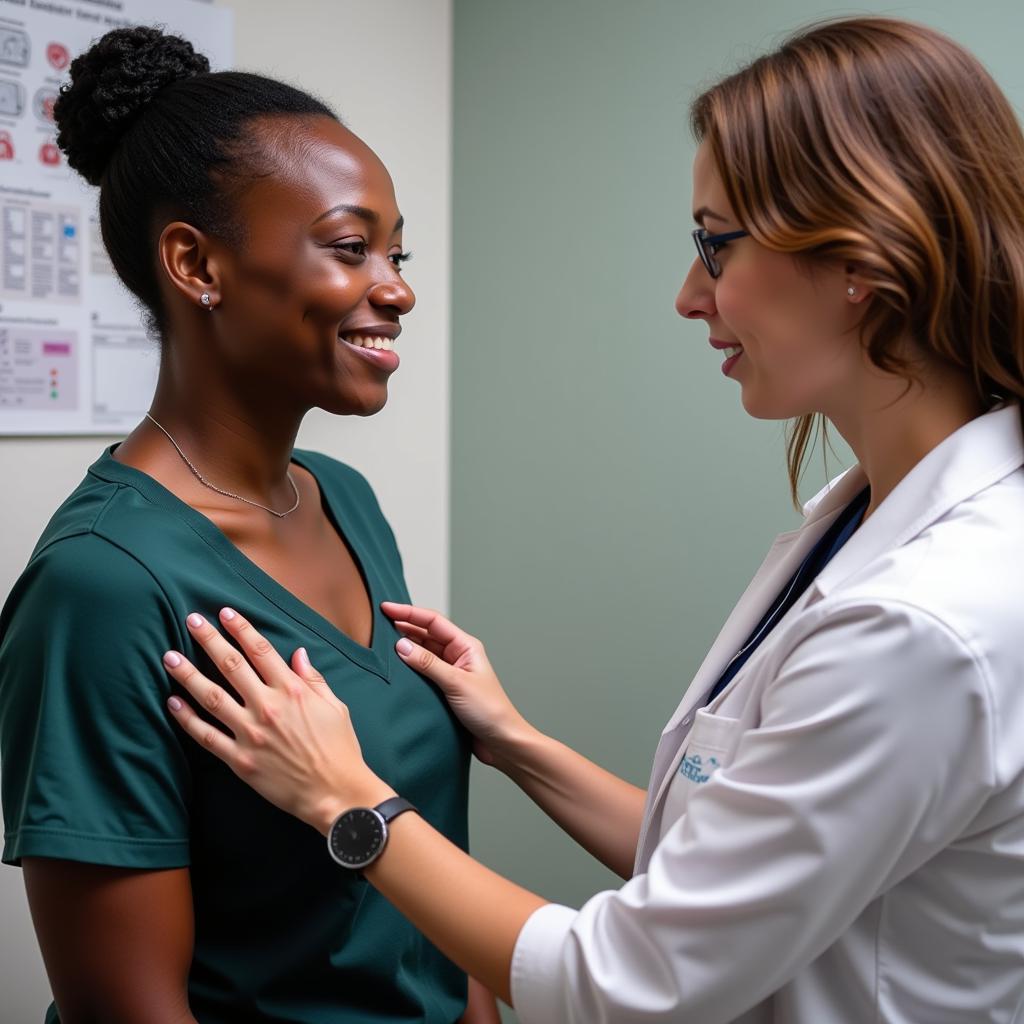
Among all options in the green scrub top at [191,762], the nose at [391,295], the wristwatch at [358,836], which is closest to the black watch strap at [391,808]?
the wristwatch at [358,836]

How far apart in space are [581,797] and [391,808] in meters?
0.42

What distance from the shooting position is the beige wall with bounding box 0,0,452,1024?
1988 mm

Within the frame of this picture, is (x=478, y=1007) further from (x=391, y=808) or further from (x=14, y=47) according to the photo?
(x=14, y=47)

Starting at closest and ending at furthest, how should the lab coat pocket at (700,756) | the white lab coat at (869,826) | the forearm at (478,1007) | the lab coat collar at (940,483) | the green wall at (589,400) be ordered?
the white lab coat at (869,826)
the lab coat collar at (940,483)
the lab coat pocket at (700,756)
the forearm at (478,1007)
the green wall at (589,400)

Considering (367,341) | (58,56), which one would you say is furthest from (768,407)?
(58,56)

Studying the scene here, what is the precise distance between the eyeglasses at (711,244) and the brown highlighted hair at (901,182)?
1.7 inches

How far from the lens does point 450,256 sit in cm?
234

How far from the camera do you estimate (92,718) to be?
3.20 ft

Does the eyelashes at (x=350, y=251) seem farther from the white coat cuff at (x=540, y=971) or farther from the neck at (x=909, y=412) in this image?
the white coat cuff at (x=540, y=971)

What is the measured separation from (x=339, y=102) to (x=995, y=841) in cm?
179

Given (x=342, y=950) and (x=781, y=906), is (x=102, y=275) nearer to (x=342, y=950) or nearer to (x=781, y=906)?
(x=342, y=950)

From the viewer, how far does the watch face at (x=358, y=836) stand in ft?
3.13

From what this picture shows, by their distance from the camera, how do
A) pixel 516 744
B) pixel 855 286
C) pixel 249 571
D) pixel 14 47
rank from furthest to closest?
pixel 14 47 < pixel 516 744 < pixel 249 571 < pixel 855 286

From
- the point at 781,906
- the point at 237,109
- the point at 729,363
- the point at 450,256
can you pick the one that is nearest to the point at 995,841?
the point at 781,906
